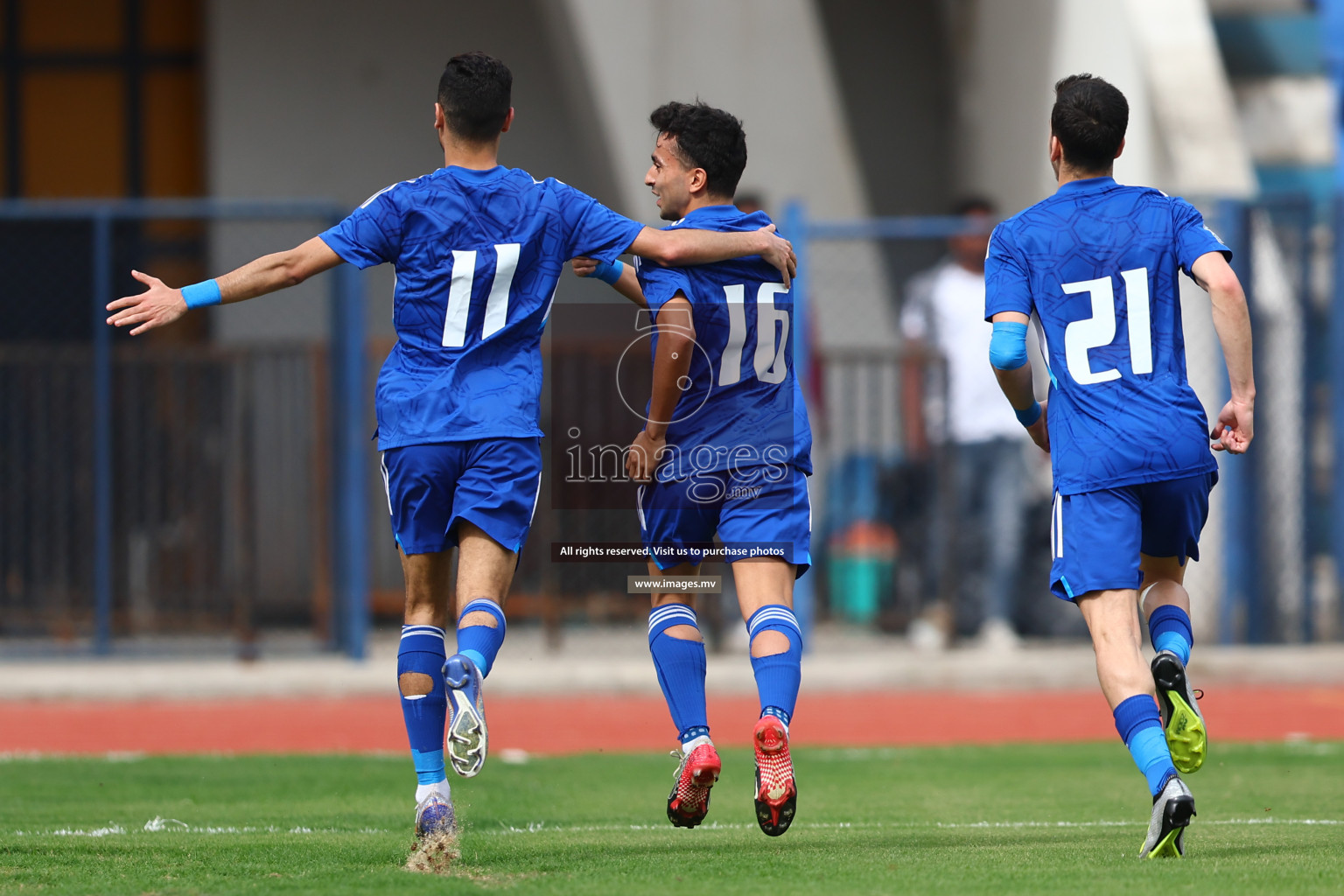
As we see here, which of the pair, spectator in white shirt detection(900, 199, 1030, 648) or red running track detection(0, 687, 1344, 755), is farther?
spectator in white shirt detection(900, 199, 1030, 648)

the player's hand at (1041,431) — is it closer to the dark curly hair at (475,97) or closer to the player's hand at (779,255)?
the player's hand at (779,255)

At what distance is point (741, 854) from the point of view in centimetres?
513

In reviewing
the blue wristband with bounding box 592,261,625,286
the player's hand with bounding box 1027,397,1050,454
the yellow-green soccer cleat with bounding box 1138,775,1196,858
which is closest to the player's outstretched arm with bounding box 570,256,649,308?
the blue wristband with bounding box 592,261,625,286

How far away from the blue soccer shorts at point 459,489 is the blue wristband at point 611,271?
570 mm

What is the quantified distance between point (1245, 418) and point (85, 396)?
8.85 metres

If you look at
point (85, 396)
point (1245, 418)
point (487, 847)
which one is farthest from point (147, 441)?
point (1245, 418)

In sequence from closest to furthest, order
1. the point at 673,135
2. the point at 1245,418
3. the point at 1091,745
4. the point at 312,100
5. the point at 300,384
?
the point at 1245,418 < the point at 673,135 < the point at 1091,745 < the point at 300,384 < the point at 312,100

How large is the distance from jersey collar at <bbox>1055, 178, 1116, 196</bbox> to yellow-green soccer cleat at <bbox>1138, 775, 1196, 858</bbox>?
63.1 inches

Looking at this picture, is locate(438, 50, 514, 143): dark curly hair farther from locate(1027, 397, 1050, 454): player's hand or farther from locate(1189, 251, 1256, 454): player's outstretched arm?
locate(1189, 251, 1256, 454): player's outstretched arm

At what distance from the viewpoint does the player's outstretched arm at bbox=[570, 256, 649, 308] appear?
5289 mm

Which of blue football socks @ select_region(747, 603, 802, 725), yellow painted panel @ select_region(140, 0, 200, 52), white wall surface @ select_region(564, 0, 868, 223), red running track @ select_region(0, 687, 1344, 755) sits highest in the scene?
yellow painted panel @ select_region(140, 0, 200, 52)

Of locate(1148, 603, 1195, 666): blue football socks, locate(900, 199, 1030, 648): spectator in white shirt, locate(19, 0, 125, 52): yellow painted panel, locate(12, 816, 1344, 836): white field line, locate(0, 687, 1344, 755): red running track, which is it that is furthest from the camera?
locate(19, 0, 125, 52): yellow painted panel

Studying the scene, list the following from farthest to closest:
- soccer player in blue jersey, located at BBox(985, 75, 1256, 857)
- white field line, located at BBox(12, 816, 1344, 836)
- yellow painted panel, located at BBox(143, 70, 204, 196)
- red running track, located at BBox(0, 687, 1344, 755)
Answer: yellow painted panel, located at BBox(143, 70, 204, 196) → red running track, located at BBox(0, 687, 1344, 755) → white field line, located at BBox(12, 816, 1344, 836) → soccer player in blue jersey, located at BBox(985, 75, 1256, 857)

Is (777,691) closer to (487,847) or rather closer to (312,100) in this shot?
Answer: (487,847)
